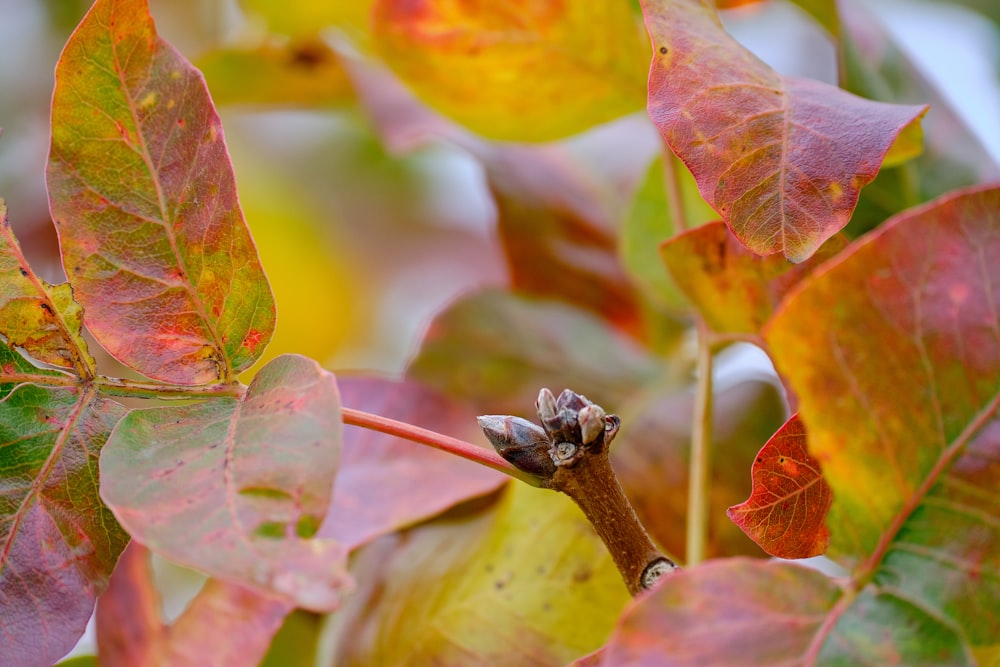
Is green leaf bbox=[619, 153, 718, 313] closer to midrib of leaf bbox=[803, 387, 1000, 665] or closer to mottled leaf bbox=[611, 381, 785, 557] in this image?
mottled leaf bbox=[611, 381, 785, 557]

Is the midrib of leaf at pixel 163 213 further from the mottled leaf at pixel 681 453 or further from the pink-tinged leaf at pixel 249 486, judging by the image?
the mottled leaf at pixel 681 453

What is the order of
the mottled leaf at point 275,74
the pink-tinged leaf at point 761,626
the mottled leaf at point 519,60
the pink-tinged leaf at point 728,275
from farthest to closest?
the mottled leaf at point 275,74 < the mottled leaf at point 519,60 < the pink-tinged leaf at point 728,275 < the pink-tinged leaf at point 761,626

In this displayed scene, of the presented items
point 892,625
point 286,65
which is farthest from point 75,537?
point 286,65

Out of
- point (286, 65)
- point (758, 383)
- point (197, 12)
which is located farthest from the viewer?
point (197, 12)

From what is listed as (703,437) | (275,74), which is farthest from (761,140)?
(275,74)

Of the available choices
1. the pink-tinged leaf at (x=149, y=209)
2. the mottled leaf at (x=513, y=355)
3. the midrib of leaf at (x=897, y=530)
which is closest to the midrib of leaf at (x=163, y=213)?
the pink-tinged leaf at (x=149, y=209)

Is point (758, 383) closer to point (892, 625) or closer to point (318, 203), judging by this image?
point (892, 625)
